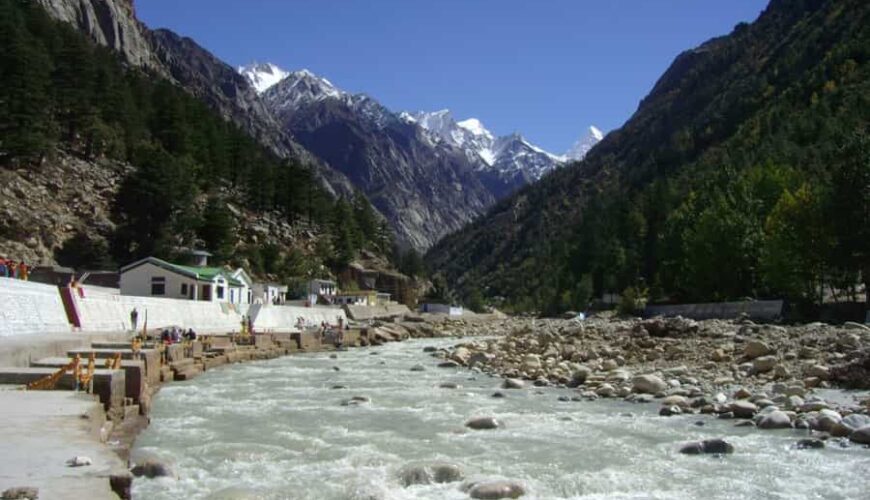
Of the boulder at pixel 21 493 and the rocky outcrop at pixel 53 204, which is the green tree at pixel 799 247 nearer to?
the boulder at pixel 21 493

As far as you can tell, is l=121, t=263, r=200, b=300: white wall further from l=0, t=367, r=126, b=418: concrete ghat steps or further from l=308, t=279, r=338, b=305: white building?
l=0, t=367, r=126, b=418: concrete ghat steps

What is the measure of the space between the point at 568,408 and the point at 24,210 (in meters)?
61.3

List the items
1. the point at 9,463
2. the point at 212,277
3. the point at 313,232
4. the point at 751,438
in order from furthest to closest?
the point at 313,232, the point at 212,277, the point at 751,438, the point at 9,463

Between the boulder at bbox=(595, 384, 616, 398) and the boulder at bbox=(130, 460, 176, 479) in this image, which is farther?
the boulder at bbox=(595, 384, 616, 398)

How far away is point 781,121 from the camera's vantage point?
4870 inches

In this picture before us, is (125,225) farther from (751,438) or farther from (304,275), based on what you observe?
(751,438)

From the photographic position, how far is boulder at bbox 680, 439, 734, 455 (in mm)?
13715

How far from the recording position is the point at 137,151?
→ 8562 cm

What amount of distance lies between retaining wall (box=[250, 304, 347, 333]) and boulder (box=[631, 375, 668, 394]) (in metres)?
36.9

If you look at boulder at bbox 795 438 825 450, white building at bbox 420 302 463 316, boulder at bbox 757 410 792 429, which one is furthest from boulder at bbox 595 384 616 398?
white building at bbox 420 302 463 316

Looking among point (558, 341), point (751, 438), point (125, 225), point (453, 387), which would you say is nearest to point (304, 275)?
point (125, 225)

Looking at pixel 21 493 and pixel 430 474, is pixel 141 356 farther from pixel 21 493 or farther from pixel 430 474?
pixel 21 493

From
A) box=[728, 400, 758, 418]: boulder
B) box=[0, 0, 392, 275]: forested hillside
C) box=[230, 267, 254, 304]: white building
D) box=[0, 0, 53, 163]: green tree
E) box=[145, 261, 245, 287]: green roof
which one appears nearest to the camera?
box=[728, 400, 758, 418]: boulder

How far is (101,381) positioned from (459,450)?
7.52 meters
